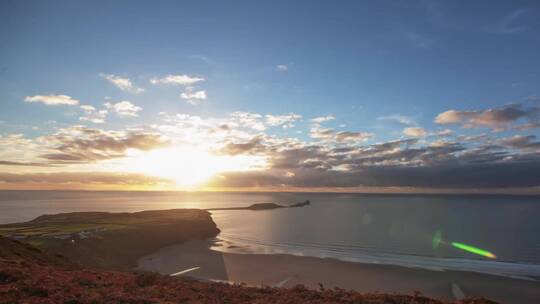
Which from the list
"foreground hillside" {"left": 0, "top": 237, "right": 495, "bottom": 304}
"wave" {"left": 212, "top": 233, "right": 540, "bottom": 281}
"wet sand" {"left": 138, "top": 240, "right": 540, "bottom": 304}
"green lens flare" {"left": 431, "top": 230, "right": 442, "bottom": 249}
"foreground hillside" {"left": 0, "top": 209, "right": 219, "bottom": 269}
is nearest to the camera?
"foreground hillside" {"left": 0, "top": 237, "right": 495, "bottom": 304}

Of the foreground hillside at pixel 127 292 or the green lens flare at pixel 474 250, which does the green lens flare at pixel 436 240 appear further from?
the foreground hillside at pixel 127 292

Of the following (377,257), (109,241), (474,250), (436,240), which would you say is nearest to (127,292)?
(109,241)

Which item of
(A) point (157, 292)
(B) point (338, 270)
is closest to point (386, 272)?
(B) point (338, 270)

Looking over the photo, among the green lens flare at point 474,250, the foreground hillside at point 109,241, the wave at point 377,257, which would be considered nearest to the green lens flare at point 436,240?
the green lens flare at point 474,250

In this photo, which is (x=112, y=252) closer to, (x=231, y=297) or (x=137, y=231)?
(x=137, y=231)

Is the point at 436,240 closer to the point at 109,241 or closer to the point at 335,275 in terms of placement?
the point at 335,275

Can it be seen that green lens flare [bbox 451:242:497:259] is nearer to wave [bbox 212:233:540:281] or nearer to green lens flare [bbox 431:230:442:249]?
green lens flare [bbox 431:230:442:249]

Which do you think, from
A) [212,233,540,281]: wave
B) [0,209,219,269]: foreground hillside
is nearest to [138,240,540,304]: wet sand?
[212,233,540,281]: wave

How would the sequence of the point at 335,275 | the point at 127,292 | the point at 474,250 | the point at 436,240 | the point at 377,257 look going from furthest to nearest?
the point at 436,240, the point at 474,250, the point at 377,257, the point at 335,275, the point at 127,292
